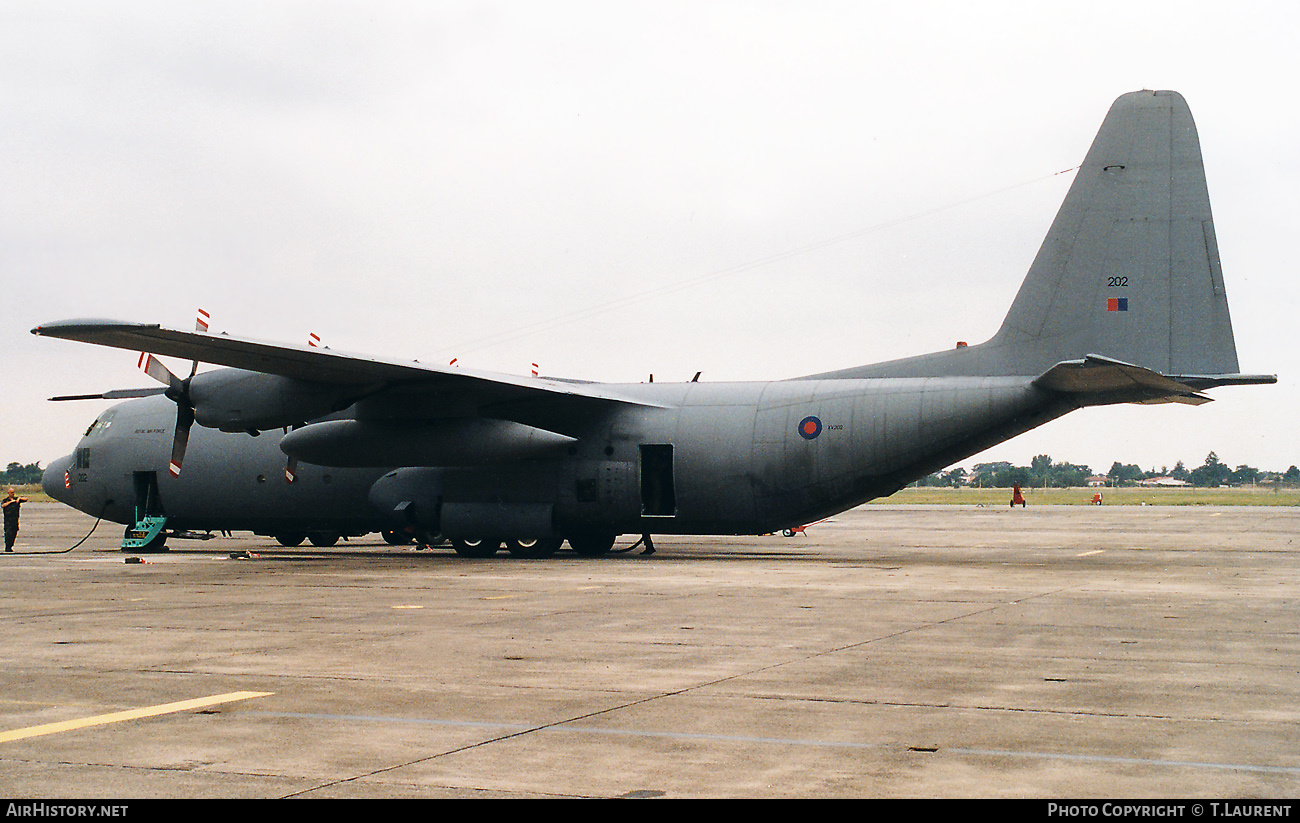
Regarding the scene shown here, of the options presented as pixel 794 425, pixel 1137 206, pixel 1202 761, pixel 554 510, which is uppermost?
pixel 1137 206

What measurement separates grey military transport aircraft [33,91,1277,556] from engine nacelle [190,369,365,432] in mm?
42

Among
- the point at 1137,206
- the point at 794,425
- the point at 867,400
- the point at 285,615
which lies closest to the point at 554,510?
the point at 794,425

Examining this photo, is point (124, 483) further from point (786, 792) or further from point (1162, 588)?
point (786, 792)

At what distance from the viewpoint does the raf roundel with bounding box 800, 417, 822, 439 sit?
22328 millimetres

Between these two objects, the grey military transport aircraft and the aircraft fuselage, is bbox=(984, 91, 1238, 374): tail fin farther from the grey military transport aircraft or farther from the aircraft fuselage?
the aircraft fuselage

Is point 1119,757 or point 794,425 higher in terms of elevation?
point 794,425

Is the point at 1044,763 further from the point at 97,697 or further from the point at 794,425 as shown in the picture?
the point at 794,425

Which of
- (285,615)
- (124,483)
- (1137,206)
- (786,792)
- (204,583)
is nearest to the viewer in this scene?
(786,792)

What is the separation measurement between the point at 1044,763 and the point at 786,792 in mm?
1506

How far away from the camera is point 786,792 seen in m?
5.47

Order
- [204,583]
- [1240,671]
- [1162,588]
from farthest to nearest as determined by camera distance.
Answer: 1. [204,583]
2. [1162,588]
3. [1240,671]

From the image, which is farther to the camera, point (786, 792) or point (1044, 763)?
point (1044, 763)

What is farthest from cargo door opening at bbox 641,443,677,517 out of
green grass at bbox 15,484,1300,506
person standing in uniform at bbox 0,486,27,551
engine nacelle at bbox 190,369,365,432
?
green grass at bbox 15,484,1300,506

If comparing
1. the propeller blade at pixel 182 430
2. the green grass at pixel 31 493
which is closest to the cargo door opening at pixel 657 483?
the propeller blade at pixel 182 430
